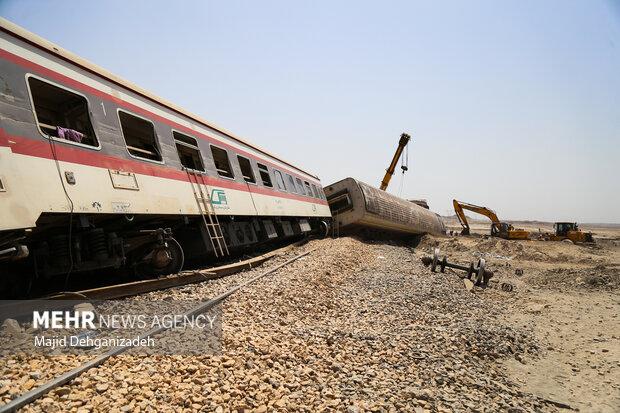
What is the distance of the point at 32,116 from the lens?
4.85m

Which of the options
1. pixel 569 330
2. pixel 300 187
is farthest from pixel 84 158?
pixel 300 187

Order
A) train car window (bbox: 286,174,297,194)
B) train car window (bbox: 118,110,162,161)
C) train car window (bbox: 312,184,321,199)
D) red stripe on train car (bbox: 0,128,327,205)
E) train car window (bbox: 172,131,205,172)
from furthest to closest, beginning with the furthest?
train car window (bbox: 312,184,321,199)
train car window (bbox: 286,174,297,194)
train car window (bbox: 172,131,205,172)
train car window (bbox: 118,110,162,161)
red stripe on train car (bbox: 0,128,327,205)

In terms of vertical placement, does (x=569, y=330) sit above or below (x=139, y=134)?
below

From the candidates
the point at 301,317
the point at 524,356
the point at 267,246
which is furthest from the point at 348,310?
the point at 267,246

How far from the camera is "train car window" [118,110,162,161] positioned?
23.1ft

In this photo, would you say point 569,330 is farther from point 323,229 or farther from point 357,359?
point 323,229

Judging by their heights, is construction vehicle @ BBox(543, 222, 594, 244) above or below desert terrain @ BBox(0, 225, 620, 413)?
below

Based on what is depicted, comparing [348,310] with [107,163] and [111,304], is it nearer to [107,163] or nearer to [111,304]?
[111,304]

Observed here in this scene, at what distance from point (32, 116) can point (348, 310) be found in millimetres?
5684

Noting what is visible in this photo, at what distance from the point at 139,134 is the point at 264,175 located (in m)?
4.66

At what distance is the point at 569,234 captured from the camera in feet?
97.6

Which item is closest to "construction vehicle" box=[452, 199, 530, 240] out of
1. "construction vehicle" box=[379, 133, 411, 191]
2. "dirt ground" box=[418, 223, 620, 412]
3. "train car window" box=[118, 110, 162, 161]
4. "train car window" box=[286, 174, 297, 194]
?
"construction vehicle" box=[379, 133, 411, 191]

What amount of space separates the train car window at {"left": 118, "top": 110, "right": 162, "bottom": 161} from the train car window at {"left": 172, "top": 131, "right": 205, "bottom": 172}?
0.56 metres

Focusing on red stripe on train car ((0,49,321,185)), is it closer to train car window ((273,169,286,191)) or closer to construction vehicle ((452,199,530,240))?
train car window ((273,169,286,191))
